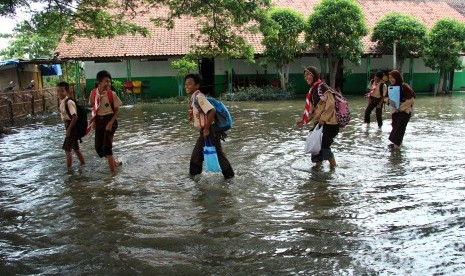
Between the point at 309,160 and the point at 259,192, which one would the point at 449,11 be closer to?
the point at 309,160

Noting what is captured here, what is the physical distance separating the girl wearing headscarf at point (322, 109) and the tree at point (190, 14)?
14.6ft

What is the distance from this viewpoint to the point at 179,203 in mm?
5082

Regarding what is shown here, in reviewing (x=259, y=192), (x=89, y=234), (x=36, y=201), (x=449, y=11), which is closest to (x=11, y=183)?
(x=36, y=201)

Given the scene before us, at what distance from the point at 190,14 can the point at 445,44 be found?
16.6 m

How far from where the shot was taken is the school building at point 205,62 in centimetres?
2144

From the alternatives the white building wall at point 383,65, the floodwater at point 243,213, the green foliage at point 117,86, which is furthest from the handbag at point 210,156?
the white building wall at point 383,65

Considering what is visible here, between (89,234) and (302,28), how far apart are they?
18647mm

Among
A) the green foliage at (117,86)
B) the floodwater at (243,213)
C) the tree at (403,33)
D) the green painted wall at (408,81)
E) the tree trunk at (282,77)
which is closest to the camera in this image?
the floodwater at (243,213)

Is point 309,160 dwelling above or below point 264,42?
below

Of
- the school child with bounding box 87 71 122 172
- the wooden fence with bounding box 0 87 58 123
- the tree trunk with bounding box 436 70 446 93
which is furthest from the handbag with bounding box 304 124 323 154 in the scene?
the tree trunk with bounding box 436 70 446 93

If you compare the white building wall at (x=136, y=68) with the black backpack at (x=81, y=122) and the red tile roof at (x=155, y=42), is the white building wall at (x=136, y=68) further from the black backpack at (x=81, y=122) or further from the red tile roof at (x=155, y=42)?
the black backpack at (x=81, y=122)

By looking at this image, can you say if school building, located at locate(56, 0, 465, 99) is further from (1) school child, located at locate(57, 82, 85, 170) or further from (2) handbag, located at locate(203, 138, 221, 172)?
(2) handbag, located at locate(203, 138, 221, 172)

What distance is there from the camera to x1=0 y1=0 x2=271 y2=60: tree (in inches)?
400

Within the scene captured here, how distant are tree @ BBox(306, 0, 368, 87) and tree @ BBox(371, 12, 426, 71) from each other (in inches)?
77.0
